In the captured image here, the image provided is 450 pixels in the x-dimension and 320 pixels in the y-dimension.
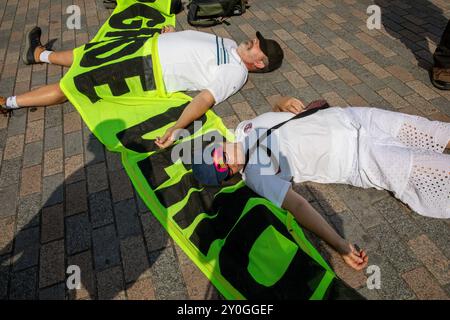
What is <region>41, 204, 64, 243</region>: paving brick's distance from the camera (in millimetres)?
2699

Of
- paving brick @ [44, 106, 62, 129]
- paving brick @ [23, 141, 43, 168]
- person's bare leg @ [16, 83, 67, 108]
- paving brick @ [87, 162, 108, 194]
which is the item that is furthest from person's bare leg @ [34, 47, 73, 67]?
paving brick @ [87, 162, 108, 194]

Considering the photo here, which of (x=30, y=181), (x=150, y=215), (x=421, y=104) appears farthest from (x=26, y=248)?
(x=421, y=104)

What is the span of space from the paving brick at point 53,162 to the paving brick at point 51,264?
87 cm

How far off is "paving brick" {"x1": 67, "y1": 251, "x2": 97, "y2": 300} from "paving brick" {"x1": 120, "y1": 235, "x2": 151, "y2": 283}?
0.25 meters

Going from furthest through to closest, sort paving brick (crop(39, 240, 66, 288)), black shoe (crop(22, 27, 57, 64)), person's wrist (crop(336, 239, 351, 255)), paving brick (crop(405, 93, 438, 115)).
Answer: black shoe (crop(22, 27, 57, 64)), paving brick (crop(405, 93, 438, 115)), paving brick (crop(39, 240, 66, 288)), person's wrist (crop(336, 239, 351, 255))

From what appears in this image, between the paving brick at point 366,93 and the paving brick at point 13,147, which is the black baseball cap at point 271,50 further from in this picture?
the paving brick at point 13,147

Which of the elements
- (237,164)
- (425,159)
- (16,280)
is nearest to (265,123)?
(237,164)

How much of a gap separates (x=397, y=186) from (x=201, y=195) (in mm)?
1656

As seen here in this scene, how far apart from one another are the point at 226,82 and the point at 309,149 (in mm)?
1421

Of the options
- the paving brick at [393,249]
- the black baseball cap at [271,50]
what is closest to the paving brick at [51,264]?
the paving brick at [393,249]

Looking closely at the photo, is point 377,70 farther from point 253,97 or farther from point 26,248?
point 26,248

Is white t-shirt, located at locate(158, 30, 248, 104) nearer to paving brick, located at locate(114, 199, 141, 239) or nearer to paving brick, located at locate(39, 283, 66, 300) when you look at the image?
paving brick, located at locate(114, 199, 141, 239)

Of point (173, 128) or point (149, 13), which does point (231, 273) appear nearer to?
point (173, 128)

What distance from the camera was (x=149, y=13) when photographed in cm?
509
